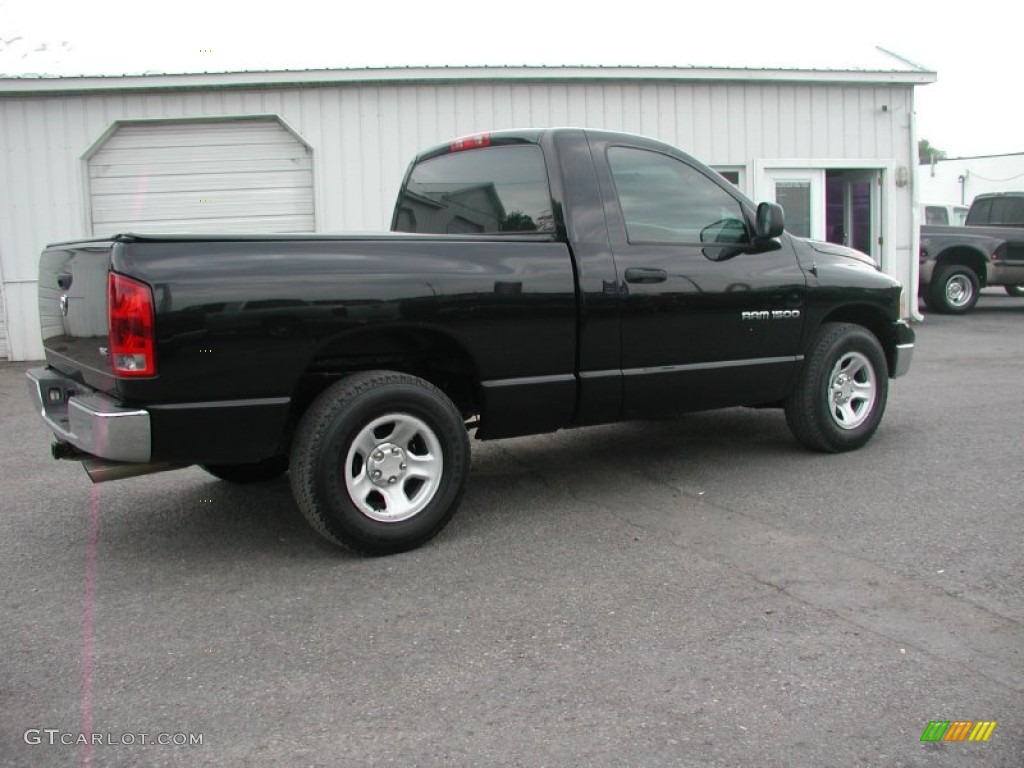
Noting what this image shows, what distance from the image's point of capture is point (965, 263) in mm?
15703

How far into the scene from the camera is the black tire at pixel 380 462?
4.25 m

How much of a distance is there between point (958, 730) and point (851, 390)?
11.5ft

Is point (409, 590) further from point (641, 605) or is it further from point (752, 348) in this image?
point (752, 348)

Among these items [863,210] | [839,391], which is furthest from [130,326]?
[863,210]

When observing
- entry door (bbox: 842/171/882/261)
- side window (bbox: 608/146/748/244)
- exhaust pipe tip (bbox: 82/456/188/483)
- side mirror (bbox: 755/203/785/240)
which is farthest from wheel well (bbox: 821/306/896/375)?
entry door (bbox: 842/171/882/261)

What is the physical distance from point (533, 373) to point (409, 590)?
1.28m

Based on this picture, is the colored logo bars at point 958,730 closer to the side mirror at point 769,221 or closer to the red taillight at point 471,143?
the side mirror at point 769,221

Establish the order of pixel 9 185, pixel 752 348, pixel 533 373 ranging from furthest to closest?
1. pixel 9 185
2. pixel 752 348
3. pixel 533 373

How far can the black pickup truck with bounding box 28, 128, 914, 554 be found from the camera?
4.02m

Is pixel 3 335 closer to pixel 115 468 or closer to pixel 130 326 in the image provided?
pixel 115 468

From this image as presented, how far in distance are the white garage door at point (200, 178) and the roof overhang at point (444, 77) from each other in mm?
491

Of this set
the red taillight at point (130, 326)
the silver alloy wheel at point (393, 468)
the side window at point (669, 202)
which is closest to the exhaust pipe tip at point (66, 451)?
the red taillight at point (130, 326)

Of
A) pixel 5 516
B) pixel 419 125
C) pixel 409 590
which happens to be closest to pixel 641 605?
pixel 409 590

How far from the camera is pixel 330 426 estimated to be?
4.24 metres
